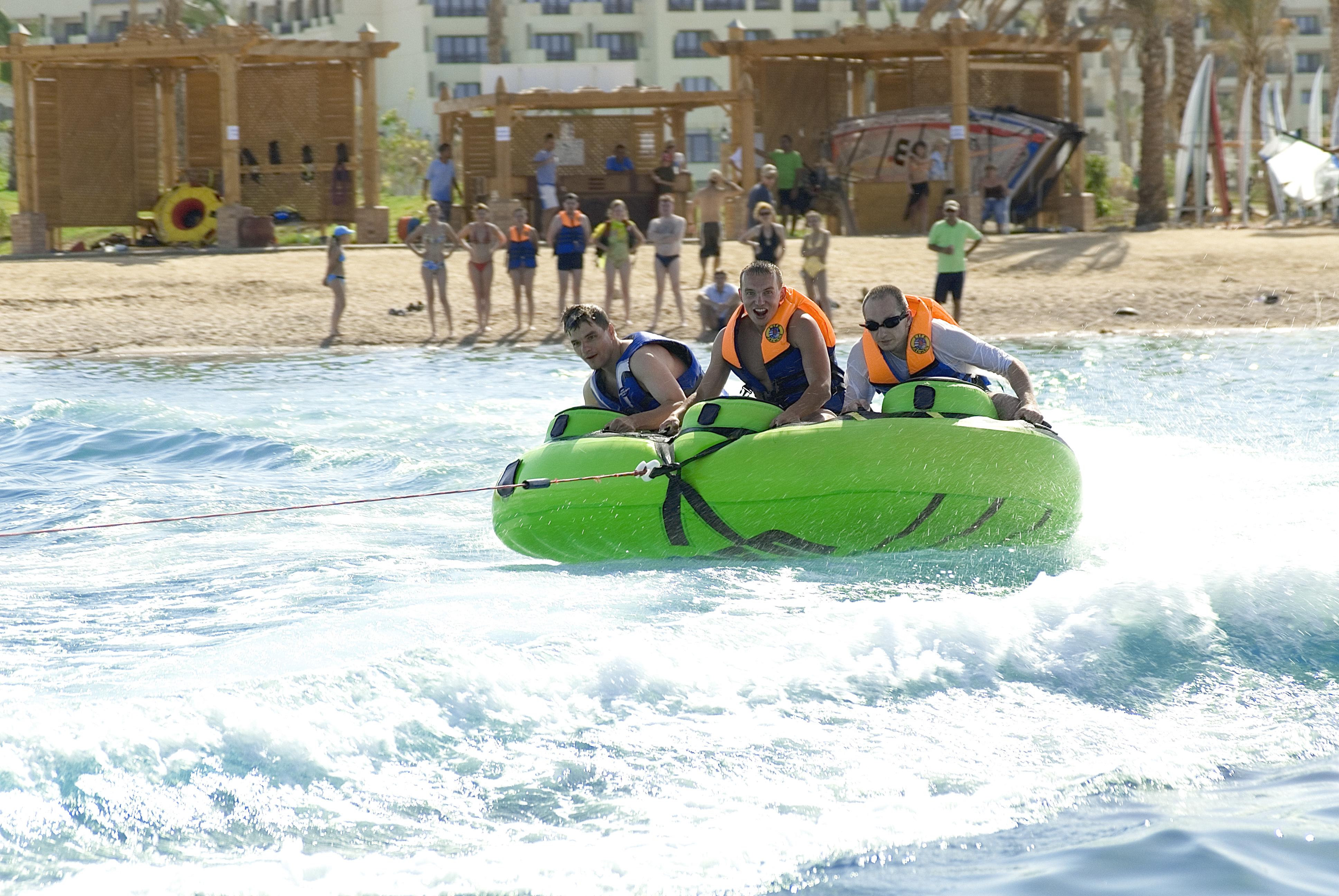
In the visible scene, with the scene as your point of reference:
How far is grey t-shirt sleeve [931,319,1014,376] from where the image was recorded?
227 inches

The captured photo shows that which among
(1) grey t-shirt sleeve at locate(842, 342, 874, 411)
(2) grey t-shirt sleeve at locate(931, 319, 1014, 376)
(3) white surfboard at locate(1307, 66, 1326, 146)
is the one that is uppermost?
(3) white surfboard at locate(1307, 66, 1326, 146)

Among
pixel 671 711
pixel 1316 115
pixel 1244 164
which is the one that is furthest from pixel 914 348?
pixel 1316 115

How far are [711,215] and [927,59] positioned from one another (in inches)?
350

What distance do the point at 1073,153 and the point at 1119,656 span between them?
1924 centimetres

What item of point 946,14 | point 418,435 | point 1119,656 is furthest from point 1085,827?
point 946,14

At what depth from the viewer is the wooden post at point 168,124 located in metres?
21.3

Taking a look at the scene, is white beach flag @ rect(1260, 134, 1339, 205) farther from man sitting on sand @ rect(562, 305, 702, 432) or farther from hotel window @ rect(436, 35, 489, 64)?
hotel window @ rect(436, 35, 489, 64)

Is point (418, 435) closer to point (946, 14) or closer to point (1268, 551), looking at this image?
point (1268, 551)

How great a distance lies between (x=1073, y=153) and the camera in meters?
22.2

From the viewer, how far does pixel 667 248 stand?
1480cm

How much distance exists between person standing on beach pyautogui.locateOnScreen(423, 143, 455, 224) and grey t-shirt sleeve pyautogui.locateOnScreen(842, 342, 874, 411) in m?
15.1

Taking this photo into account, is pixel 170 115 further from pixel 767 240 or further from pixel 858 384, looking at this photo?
pixel 858 384

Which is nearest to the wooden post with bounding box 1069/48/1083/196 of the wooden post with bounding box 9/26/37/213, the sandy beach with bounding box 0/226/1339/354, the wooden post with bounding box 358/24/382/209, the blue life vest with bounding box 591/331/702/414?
the sandy beach with bounding box 0/226/1339/354

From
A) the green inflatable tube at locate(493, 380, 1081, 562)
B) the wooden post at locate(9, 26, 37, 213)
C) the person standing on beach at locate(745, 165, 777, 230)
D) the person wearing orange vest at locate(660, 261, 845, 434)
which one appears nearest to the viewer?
the green inflatable tube at locate(493, 380, 1081, 562)
